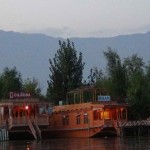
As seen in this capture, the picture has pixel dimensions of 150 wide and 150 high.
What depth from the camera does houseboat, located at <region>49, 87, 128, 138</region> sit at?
69625mm

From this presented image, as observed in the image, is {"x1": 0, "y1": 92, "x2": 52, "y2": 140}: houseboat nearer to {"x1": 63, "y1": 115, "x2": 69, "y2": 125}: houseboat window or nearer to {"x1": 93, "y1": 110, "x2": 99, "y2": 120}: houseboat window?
{"x1": 63, "y1": 115, "x2": 69, "y2": 125}: houseboat window

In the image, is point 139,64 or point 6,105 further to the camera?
point 139,64

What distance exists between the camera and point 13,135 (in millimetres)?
72938

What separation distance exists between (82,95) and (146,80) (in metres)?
11.9

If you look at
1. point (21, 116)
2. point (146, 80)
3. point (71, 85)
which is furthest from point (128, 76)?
point (21, 116)

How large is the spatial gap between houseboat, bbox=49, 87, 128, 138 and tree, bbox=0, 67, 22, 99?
19.6 metres

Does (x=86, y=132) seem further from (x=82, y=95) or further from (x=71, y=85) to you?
(x=71, y=85)

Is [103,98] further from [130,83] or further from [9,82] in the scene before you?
[9,82]

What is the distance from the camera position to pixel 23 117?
70625 millimetres

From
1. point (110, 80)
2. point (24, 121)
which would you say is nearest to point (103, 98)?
point (24, 121)

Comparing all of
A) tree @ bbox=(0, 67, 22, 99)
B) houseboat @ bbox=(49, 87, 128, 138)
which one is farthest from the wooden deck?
tree @ bbox=(0, 67, 22, 99)

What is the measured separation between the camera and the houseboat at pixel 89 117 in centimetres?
6962

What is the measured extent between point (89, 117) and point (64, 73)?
26.1m

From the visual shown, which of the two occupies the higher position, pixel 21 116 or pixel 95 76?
pixel 95 76
